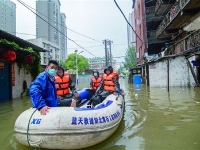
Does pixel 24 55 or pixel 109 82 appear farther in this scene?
pixel 24 55

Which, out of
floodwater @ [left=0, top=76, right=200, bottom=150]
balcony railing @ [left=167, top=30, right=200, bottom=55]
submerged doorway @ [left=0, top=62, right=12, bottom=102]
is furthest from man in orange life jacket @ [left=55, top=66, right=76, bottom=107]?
balcony railing @ [left=167, top=30, right=200, bottom=55]

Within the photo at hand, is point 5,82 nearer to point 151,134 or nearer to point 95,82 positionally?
point 95,82

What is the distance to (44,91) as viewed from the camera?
428 cm

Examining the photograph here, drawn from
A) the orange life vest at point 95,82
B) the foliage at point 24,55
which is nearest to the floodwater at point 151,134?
the orange life vest at point 95,82

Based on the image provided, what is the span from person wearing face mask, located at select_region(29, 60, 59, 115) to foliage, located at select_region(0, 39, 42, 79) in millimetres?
8279

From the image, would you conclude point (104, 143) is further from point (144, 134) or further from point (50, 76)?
point (50, 76)

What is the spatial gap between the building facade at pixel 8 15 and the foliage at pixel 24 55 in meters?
1.49

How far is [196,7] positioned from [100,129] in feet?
48.8

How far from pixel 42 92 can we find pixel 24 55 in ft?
38.0

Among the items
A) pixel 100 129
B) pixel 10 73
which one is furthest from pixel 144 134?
pixel 10 73

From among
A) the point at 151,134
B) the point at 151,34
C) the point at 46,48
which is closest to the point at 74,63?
the point at 46,48

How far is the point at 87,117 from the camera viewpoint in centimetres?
398

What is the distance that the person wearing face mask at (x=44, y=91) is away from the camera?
13.2ft

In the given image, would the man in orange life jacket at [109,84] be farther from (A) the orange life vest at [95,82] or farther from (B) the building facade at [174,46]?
(B) the building facade at [174,46]
